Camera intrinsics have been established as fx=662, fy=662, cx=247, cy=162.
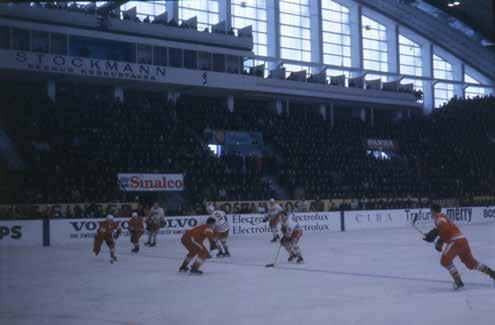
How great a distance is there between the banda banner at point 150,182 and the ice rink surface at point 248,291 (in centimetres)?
1469

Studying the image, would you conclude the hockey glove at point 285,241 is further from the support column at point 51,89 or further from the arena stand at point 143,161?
the support column at point 51,89

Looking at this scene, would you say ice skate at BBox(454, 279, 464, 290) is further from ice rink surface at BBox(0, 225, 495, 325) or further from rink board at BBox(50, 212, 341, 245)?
rink board at BBox(50, 212, 341, 245)

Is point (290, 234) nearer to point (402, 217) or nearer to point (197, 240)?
point (197, 240)

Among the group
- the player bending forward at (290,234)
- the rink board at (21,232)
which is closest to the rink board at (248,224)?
the rink board at (21,232)

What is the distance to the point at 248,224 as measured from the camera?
3853 cm

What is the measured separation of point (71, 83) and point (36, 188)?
15.4 m

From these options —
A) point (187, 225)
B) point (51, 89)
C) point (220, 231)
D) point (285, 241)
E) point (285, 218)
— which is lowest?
point (187, 225)

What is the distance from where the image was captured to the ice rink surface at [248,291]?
407 inches

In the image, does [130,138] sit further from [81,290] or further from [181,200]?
[81,290]

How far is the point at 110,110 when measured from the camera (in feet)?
144

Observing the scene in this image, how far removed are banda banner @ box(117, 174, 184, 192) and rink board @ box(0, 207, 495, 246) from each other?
405 cm

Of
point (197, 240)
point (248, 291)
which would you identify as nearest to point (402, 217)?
point (197, 240)

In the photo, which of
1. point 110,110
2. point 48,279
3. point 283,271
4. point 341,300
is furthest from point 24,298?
point 110,110

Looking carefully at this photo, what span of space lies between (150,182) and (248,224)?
249 inches
